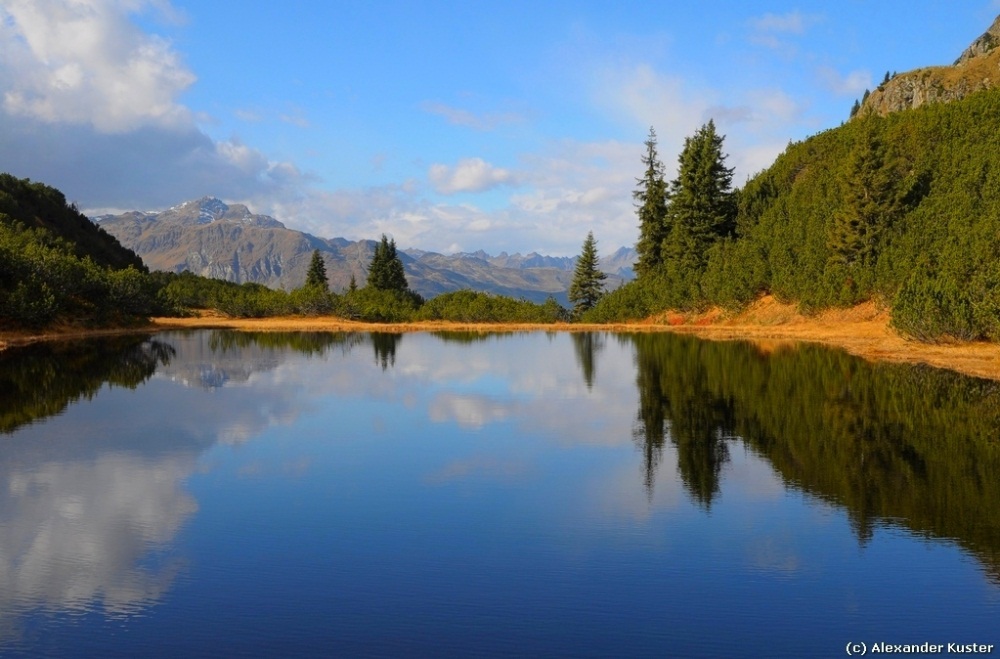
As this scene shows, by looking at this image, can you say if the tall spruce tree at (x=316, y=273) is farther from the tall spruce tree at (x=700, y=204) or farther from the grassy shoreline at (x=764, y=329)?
the tall spruce tree at (x=700, y=204)

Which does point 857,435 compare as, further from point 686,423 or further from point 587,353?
point 587,353

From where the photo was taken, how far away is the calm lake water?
8469mm

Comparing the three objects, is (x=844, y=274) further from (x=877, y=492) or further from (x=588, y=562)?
(x=588, y=562)

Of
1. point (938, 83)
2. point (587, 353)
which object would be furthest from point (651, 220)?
point (938, 83)

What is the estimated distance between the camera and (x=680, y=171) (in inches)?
3430

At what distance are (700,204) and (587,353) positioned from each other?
44.3 meters

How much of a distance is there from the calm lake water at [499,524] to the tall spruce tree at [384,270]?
276ft

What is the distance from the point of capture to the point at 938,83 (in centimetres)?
16862

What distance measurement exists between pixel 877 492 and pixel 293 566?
10083 mm

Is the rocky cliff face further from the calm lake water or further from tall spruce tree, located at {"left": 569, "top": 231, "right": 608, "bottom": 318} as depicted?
the calm lake water

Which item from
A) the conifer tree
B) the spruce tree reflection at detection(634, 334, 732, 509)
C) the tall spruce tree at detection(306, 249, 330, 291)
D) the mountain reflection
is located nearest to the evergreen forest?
the conifer tree

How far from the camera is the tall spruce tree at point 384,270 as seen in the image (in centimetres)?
10938

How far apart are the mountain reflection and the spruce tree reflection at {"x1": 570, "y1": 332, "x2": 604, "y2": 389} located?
2.26 meters

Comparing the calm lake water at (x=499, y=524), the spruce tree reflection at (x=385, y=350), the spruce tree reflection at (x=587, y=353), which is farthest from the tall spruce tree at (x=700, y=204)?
the calm lake water at (x=499, y=524)
